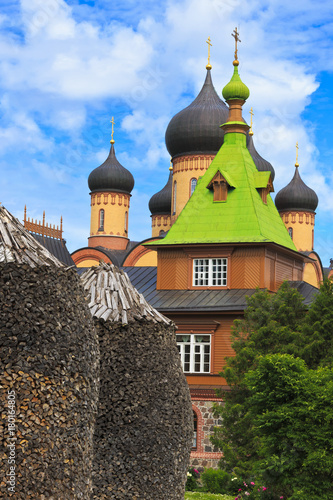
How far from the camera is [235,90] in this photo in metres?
37.2

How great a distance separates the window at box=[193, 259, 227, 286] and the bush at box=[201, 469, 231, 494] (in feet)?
34.4

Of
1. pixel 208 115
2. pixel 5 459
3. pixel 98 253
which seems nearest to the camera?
pixel 5 459

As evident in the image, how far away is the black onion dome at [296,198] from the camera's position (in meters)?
61.1

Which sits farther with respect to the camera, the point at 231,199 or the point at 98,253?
the point at 98,253

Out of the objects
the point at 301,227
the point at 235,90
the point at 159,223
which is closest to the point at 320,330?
the point at 235,90

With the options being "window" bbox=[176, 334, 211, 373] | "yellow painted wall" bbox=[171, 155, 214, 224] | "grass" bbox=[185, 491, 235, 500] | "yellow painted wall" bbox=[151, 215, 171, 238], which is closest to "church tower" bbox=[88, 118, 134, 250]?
"yellow painted wall" bbox=[151, 215, 171, 238]

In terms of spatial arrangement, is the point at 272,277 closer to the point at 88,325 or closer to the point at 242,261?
the point at 242,261

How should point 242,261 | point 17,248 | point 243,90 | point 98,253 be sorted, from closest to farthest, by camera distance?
point 17,248
point 242,261
point 243,90
point 98,253

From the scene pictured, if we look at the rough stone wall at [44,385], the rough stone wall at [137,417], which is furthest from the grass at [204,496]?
the rough stone wall at [44,385]

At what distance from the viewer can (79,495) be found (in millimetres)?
9797

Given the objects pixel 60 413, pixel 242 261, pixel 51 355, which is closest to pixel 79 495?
pixel 60 413

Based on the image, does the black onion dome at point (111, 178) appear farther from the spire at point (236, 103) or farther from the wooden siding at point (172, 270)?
the wooden siding at point (172, 270)

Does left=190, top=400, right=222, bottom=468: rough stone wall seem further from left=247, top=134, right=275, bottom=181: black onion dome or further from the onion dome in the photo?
left=247, top=134, right=275, bottom=181: black onion dome

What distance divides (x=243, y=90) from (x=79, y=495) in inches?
1170
